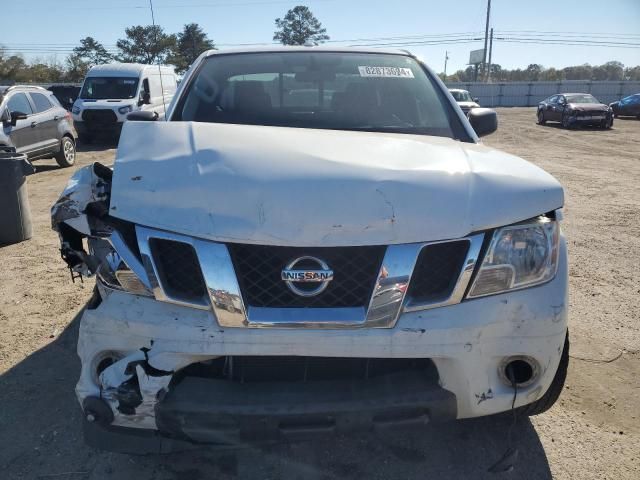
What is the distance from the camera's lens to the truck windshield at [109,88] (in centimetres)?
1555

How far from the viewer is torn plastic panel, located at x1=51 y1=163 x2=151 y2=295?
191 centimetres

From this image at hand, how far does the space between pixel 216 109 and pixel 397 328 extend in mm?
1864

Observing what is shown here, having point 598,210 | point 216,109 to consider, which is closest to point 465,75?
point 598,210

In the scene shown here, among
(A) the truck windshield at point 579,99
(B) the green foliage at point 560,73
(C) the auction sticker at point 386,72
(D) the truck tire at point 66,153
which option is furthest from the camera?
(B) the green foliage at point 560,73

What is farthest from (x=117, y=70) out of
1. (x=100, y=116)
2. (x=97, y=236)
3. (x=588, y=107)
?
(x=588, y=107)

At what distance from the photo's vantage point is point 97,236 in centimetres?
200

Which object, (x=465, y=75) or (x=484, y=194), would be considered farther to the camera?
(x=465, y=75)

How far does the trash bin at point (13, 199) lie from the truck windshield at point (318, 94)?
136 inches

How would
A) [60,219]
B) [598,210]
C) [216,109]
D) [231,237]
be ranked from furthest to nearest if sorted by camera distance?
[598,210], [216,109], [60,219], [231,237]

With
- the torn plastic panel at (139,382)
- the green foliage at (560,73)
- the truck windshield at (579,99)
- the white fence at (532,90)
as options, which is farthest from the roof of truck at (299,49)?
the green foliage at (560,73)

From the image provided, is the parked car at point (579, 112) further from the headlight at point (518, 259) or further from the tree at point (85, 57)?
the tree at point (85, 57)

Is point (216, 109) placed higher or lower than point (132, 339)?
higher

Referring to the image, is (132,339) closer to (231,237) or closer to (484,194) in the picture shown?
(231,237)

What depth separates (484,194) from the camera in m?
1.96
